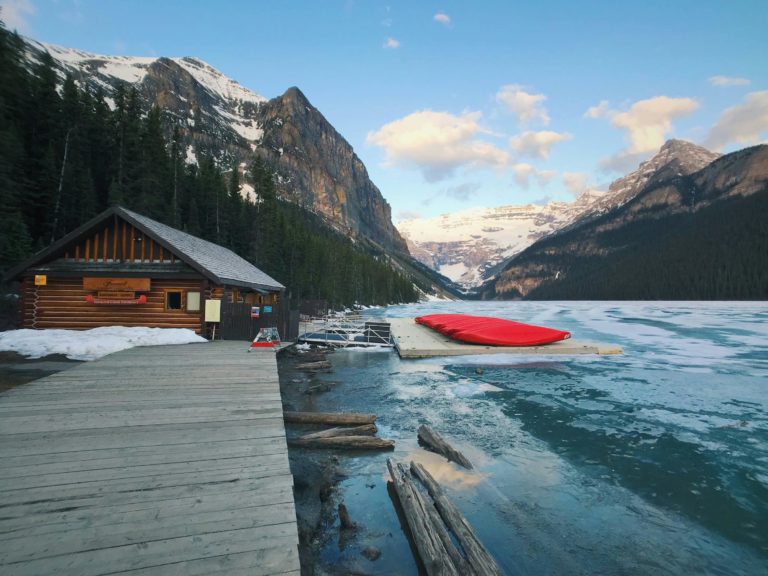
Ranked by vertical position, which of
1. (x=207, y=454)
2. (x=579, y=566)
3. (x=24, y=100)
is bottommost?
(x=579, y=566)

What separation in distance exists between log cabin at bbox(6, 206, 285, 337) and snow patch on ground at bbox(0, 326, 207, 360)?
44.5 inches

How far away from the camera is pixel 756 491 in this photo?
8.05 metres

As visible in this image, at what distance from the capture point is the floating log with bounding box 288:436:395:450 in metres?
10.2

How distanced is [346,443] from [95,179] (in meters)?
48.6

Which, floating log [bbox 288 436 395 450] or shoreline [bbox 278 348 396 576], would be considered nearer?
shoreline [bbox 278 348 396 576]

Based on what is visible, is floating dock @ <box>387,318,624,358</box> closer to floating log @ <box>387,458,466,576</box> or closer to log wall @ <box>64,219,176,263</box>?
log wall @ <box>64,219,176,263</box>

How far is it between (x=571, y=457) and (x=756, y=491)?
11.3 feet

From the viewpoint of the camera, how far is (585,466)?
9195 millimetres

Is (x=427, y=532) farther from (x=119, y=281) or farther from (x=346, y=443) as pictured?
(x=119, y=281)

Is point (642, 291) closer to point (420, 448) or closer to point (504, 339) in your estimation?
point (504, 339)

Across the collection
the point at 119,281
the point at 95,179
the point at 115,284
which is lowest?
the point at 115,284

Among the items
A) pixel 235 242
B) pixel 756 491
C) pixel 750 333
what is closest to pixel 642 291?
pixel 750 333

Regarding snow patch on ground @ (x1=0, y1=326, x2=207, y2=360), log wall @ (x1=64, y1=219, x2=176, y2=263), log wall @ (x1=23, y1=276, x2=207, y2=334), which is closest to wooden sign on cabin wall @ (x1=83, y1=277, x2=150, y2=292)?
log wall @ (x1=23, y1=276, x2=207, y2=334)

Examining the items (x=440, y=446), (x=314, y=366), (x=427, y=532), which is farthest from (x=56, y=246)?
(x=427, y=532)
